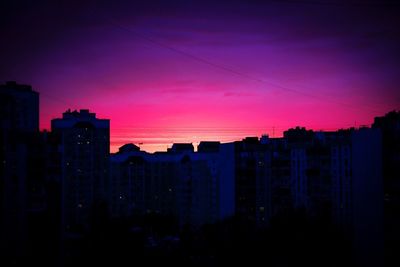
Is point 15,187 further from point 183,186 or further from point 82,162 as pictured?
point 183,186

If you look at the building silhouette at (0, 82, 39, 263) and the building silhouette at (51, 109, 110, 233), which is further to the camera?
the building silhouette at (51, 109, 110, 233)

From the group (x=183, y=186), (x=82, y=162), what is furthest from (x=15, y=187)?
(x=183, y=186)

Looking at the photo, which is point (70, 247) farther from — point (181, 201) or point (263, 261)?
point (181, 201)

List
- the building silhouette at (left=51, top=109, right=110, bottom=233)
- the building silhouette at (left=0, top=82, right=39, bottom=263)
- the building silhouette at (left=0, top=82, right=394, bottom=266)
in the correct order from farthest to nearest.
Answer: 1. the building silhouette at (left=51, top=109, right=110, bottom=233)
2. the building silhouette at (left=0, top=82, right=394, bottom=266)
3. the building silhouette at (left=0, top=82, right=39, bottom=263)

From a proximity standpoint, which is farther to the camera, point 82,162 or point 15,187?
point 82,162

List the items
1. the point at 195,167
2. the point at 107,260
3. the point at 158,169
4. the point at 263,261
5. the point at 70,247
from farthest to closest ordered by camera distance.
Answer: the point at 158,169
the point at 195,167
the point at 70,247
the point at 263,261
the point at 107,260

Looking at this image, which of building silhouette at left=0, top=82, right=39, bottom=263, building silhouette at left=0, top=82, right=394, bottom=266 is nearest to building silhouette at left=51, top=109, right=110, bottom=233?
building silhouette at left=0, top=82, right=394, bottom=266

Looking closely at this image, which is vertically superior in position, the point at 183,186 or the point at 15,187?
the point at 15,187

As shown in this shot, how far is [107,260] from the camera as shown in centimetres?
2409

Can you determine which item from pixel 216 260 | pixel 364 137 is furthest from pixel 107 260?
pixel 364 137

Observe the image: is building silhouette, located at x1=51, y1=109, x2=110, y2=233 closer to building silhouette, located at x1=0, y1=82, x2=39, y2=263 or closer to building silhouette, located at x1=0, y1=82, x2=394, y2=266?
building silhouette, located at x1=0, y1=82, x2=394, y2=266

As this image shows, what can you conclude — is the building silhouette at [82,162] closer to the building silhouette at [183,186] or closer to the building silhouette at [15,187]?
the building silhouette at [183,186]

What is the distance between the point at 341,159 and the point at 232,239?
15626 millimetres

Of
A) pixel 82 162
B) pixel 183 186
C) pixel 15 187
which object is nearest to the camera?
pixel 15 187
